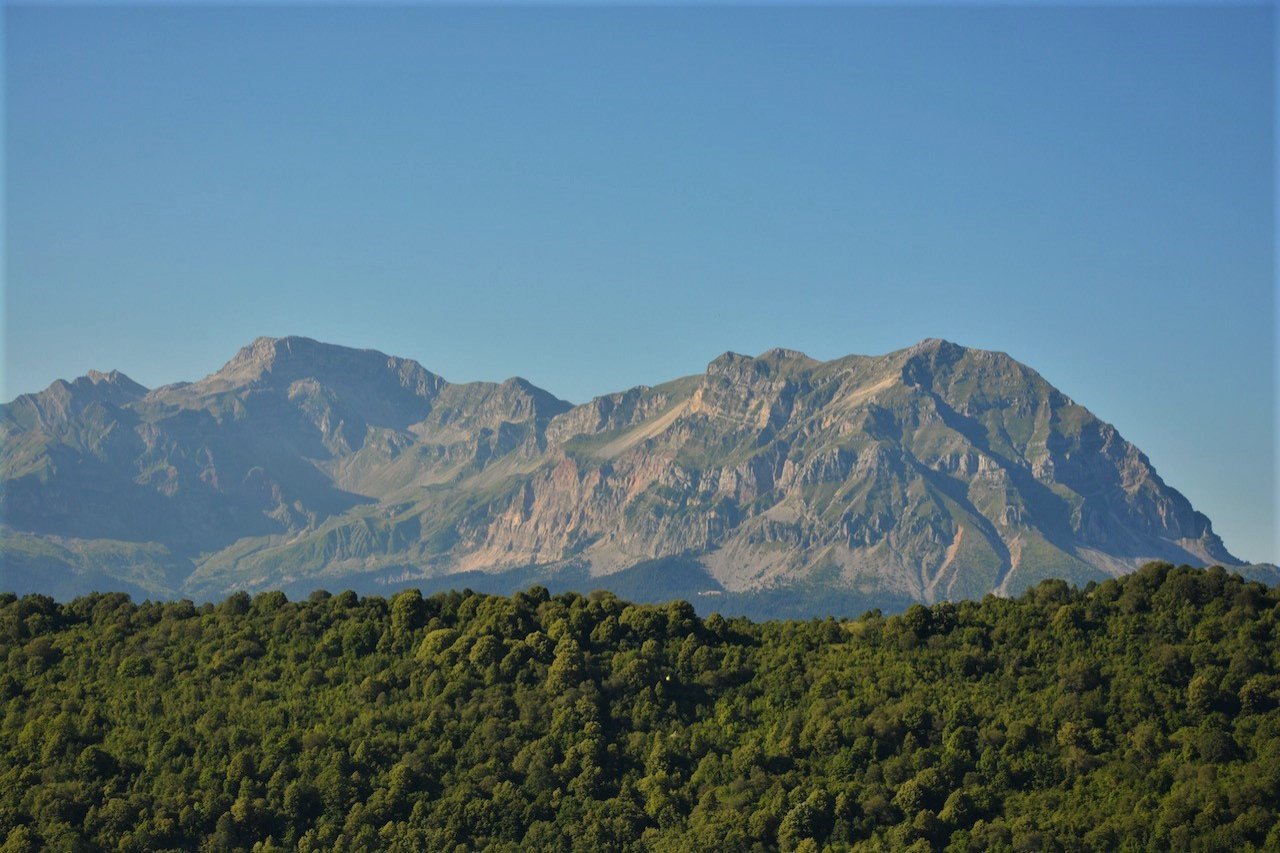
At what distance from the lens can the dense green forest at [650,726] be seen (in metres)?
148

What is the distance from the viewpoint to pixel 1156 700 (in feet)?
520

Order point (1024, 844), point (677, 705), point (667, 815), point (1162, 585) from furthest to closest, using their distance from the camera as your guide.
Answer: point (1162, 585) → point (677, 705) → point (667, 815) → point (1024, 844)

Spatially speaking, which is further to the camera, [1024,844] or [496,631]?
[496,631]

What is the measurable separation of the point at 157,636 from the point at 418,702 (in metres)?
31.1

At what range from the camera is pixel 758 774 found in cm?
15362

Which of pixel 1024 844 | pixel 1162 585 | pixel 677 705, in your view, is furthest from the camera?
pixel 1162 585

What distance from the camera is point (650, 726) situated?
164625 mm

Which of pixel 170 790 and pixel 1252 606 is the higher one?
pixel 1252 606

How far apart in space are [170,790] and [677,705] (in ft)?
137

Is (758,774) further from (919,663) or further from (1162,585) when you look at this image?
(1162,585)

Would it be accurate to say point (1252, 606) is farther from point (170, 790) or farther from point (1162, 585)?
point (170, 790)

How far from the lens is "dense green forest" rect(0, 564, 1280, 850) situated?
148 metres

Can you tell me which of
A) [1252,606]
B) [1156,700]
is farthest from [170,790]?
[1252,606]

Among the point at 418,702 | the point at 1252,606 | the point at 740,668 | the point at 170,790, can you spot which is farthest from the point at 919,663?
the point at 170,790
